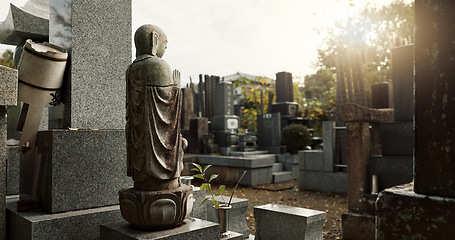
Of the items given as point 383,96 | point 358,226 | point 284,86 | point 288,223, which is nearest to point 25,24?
point 288,223

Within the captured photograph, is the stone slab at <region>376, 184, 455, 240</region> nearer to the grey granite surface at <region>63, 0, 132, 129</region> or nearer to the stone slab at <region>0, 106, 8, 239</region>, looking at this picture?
the stone slab at <region>0, 106, 8, 239</region>

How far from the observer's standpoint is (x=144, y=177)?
9.55 ft

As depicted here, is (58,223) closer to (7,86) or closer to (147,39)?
(7,86)

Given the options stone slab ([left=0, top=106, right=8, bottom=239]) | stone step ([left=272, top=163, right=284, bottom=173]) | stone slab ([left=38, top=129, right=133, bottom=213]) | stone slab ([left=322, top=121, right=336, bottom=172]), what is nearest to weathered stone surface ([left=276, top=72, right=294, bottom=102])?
stone step ([left=272, top=163, right=284, bottom=173])

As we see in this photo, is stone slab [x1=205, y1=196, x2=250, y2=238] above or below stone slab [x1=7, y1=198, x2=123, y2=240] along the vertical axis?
below

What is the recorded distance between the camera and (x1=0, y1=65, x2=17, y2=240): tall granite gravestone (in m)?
2.90

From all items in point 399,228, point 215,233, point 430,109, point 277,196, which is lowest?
point 277,196

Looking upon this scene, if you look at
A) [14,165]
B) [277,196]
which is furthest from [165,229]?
[277,196]

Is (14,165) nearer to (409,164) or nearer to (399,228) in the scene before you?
(399,228)

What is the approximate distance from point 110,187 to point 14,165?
1.80m

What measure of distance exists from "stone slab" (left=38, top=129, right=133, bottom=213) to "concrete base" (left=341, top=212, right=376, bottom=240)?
11.7ft

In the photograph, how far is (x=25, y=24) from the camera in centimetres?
449

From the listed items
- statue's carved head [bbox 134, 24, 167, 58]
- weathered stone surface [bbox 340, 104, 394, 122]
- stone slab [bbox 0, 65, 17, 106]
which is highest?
statue's carved head [bbox 134, 24, 167, 58]

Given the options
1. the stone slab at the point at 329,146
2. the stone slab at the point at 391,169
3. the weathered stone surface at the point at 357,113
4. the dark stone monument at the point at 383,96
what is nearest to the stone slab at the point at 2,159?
the weathered stone surface at the point at 357,113
